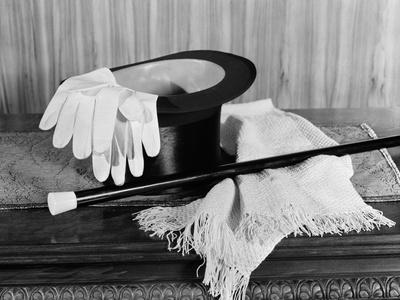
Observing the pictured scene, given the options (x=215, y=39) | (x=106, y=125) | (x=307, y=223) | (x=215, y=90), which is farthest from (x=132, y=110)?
(x=215, y=39)

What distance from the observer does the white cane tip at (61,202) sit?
35.7 inches

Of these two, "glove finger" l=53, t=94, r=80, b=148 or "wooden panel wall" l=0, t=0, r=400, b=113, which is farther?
"wooden panel wall" l=0, t=0, r=400, b=113

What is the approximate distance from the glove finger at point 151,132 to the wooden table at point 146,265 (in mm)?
95

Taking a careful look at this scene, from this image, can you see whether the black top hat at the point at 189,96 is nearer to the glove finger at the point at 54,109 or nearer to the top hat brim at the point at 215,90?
the top hat brim at the point at 215,90

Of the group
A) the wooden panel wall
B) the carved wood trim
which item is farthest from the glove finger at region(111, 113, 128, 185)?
the wooden panel wall

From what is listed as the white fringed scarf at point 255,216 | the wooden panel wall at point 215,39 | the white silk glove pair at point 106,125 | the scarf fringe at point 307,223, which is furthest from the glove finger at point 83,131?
the wooden panel wall at point 215,39

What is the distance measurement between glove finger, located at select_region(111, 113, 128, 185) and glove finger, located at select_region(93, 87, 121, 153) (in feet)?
0.07

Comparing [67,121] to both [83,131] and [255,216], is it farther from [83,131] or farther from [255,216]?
[255,216]

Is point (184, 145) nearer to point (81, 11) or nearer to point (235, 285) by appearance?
point (235, 285)

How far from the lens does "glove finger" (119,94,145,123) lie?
885mm

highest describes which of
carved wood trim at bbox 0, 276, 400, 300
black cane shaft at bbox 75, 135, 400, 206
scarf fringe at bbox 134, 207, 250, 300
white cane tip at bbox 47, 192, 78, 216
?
black cane shaft at bbox 75, 135, 400, 206

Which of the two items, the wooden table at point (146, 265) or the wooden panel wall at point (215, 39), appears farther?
the wooden panel wall at point (215, 39)

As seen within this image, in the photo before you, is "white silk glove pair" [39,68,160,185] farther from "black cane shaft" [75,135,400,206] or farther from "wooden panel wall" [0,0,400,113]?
"wooden panel wall" [0,0,400,113]

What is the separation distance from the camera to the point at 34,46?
1.64 meters
